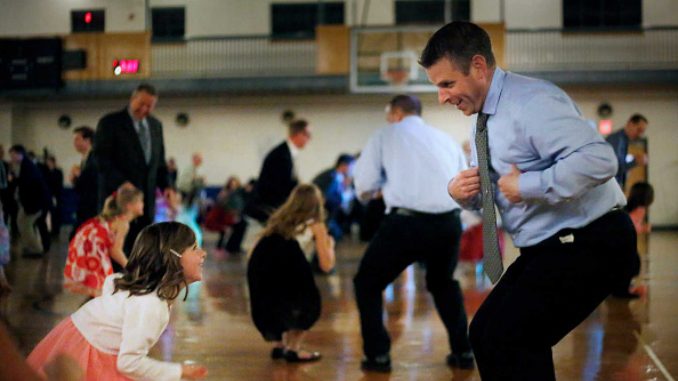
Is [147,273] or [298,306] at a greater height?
[147,273]

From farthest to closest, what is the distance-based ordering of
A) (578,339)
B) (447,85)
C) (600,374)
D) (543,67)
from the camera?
(543,67)
(578,339)
(600,374)
(447,85)

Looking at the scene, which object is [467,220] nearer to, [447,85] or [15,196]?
[15,196]

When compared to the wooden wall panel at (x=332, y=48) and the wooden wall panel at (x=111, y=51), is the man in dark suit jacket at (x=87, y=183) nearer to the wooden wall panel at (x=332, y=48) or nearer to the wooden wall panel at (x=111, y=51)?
the wooden wall panel at (x=111, y=51)

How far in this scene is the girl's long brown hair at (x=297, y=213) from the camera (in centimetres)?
668

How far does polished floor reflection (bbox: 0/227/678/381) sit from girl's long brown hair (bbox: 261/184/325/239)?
817 mm

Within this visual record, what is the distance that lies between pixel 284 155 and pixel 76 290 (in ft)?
6.73

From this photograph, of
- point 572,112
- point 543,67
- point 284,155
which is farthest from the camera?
point 543,67

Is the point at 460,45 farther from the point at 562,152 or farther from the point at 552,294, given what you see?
the point at 552,294

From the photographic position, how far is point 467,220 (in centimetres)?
1172

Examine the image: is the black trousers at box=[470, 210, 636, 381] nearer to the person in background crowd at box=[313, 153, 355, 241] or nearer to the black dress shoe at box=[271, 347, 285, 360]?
the black dress shoe at box=[271, 347, 285, 360]

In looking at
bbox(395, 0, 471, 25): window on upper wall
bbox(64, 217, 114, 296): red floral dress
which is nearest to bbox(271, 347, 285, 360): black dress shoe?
bbox(64, 217, 114, 296): red floral dress

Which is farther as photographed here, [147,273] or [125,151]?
[125,151]

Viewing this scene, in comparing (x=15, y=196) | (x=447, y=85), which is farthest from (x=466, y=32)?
(x=15, y=196)

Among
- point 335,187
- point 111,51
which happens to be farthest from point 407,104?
point 111,51
